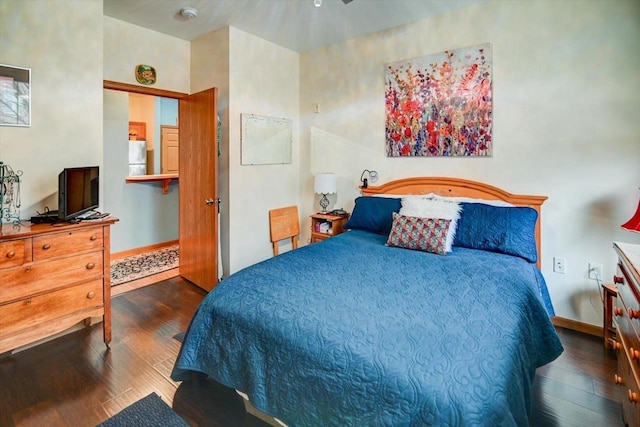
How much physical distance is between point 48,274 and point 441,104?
3301 millimetres

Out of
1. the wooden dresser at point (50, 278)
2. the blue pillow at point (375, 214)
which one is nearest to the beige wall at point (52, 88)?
the wooden dresser at point (50, 278)

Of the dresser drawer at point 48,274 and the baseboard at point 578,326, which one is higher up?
the dresser drawer at point 48,274

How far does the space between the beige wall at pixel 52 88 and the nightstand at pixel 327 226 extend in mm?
2109

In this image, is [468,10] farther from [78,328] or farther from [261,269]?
[78,328]

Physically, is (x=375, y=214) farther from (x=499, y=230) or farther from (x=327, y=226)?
(x=499, y=230)

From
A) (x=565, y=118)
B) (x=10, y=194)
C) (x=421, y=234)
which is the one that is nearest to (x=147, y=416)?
Answer: (x=10, y=194)

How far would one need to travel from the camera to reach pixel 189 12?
9.80 feet

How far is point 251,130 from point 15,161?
1958 mm

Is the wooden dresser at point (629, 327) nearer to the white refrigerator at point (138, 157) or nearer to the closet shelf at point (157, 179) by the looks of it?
the closet shelf at point (157, 179)

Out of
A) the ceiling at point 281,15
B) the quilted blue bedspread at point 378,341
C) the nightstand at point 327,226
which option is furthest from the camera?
the nightstand at point 327,226

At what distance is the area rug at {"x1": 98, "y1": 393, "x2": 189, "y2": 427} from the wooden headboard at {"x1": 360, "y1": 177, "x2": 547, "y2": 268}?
8.46 ft

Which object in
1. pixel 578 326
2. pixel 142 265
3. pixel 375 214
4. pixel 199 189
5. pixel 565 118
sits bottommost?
pixel 578 326

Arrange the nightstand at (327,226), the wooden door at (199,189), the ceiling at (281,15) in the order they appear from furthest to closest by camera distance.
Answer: the nightstand at (327,226) < the wooden door at (199,189) < the ceiling at (281,15)

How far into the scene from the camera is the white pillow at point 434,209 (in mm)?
2637
